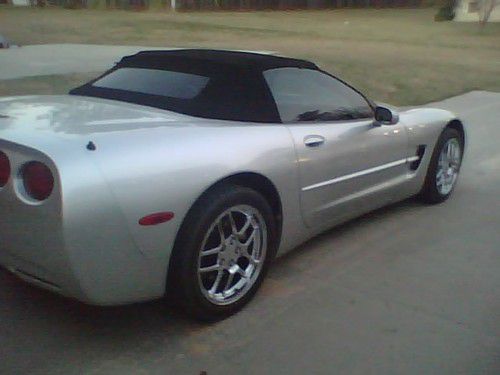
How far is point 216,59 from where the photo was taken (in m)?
3.94

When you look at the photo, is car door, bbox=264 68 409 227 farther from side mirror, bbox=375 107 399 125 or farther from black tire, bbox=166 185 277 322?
black tire, bbox=166 185 277 322

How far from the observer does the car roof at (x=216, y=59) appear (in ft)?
12.7

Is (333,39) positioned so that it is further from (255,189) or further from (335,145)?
(255,189)

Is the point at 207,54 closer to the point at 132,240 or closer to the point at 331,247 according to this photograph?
the point at 331,247

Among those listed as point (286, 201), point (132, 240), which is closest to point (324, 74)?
point (286, 201)

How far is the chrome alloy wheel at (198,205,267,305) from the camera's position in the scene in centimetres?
310

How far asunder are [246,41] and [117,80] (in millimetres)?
16679

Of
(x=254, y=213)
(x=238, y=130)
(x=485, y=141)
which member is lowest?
(x=485, y=141)

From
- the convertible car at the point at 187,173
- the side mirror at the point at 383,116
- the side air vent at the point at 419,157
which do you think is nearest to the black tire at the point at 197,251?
the convertible car at the point at 187,173

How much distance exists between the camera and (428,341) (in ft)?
10.1

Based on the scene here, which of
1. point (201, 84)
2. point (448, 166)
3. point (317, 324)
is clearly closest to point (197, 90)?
point (201, 84)

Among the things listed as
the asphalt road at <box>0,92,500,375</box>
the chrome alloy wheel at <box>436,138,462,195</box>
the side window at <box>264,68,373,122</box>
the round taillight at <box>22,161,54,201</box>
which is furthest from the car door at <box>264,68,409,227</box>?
the round taillight at <box>22,161,54,201</box>

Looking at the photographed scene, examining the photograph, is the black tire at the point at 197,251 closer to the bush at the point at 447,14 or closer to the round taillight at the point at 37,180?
the round taillight at the point at 37,180

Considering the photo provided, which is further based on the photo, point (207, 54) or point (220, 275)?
point (207, 54)
